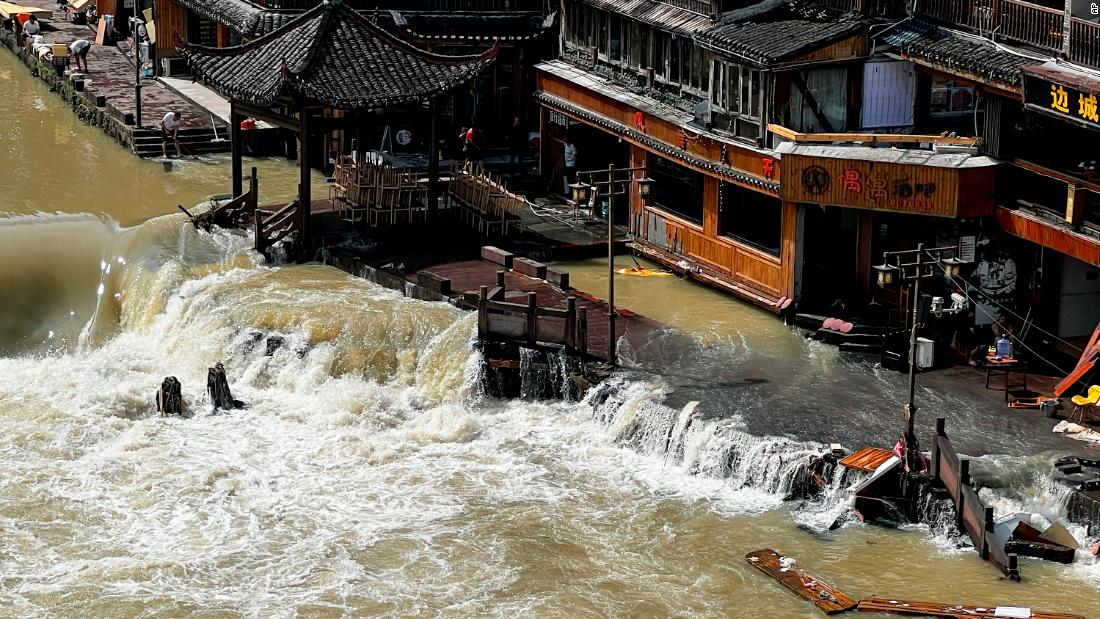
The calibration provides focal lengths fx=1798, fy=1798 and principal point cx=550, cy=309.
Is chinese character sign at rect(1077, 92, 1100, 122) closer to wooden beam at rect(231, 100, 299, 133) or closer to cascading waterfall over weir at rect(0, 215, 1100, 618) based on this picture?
cascading waterfall over weir at rect(0, 215, 1100, 618)

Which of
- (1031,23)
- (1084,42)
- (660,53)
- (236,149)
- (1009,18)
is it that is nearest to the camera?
(1084,42)

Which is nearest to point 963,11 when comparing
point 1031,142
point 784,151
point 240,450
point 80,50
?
point 1031,142

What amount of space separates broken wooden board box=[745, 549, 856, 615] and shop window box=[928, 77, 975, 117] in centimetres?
1643

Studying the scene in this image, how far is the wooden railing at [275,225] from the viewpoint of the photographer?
51281mm

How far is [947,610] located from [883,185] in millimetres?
13885

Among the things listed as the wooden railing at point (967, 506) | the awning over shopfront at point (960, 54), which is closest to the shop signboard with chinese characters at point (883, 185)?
the awning over shopfront at point (960, 54)

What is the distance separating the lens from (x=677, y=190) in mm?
53281

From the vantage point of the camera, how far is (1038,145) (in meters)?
43.7

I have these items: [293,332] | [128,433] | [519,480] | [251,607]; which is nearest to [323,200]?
[293,332]

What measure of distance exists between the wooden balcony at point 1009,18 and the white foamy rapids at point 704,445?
1178cm

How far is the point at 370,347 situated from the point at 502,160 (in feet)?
64.2

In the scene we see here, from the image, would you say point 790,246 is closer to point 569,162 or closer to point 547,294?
point 547,294

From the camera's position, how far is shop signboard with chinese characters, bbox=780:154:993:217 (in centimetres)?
4284

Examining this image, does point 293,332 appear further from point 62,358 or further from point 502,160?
point 502,160
